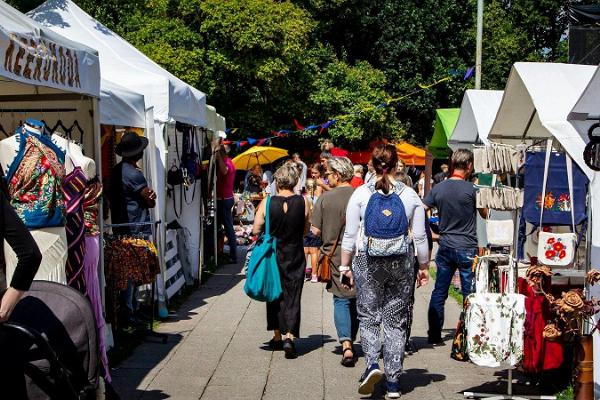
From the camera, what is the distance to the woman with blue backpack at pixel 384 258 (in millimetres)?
6840

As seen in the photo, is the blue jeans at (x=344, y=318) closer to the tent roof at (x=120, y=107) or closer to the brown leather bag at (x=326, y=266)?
the brown leather bag at (x=326, y=266)

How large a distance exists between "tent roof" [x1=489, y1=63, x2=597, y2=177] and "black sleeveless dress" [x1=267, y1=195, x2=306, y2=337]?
2.19 metres

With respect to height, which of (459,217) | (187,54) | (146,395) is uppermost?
(187,54)

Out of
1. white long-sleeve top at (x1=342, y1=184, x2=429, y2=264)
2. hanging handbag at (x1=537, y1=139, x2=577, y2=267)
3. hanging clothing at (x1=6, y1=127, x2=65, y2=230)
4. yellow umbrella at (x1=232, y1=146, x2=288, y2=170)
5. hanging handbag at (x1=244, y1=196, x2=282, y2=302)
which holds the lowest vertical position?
hanging handbag at (x1=244, y1=196, x2=282, y2=302)

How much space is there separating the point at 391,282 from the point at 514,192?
1375mm

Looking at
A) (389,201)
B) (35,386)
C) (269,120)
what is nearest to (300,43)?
(269,120)

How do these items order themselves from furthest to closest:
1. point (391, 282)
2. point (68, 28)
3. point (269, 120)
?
1. point (269, 120)
2. point (68, 28)
3. point (391, 282)

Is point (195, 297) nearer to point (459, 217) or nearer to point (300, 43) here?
point (459, 217)

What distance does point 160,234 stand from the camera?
Result: 10477 millimetres

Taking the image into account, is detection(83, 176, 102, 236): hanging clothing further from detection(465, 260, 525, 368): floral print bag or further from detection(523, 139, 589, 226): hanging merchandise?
detection(523, 139, 589, 226): hanging merchandise

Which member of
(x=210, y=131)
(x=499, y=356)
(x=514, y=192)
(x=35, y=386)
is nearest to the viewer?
(x=35, y=386)

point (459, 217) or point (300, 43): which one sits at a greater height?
point (300, 43)

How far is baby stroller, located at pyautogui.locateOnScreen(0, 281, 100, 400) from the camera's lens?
4098 millimetres

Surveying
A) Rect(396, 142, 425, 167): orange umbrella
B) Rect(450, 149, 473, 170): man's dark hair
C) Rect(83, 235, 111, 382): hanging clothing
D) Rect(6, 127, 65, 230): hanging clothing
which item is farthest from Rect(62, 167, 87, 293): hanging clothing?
Rect(396, 142, 425, 167): orange umbrella
